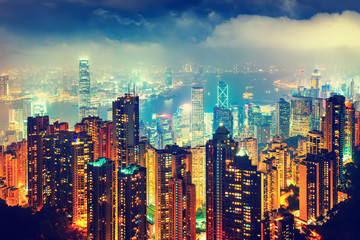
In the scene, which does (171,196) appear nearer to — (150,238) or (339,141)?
(150,238)

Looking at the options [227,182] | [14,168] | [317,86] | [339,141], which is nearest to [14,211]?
[14,168]

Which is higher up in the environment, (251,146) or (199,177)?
(251,146)

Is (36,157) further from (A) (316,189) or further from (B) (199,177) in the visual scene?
(A) (316,189)

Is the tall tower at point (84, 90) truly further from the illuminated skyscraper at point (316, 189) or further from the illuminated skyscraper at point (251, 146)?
the illuminated skyscraper at point (316, 189)

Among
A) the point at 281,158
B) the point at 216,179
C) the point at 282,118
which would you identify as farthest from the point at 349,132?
the point at 216,179

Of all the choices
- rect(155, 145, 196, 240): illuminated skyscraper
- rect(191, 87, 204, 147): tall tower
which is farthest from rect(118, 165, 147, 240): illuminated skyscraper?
rect(191, 87, 204, 147): tall tower
